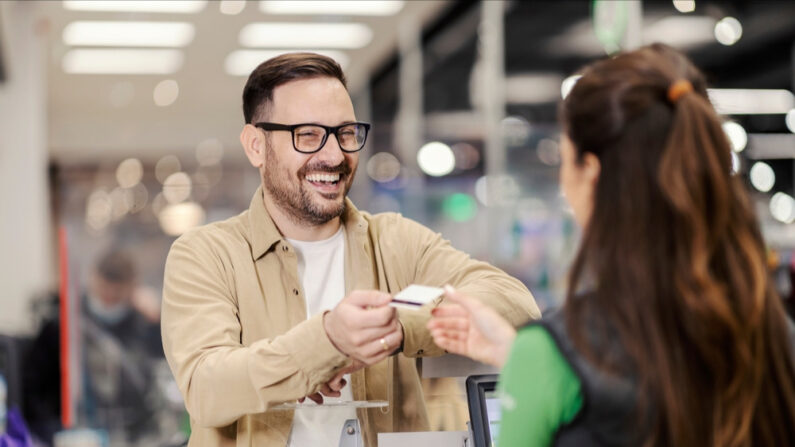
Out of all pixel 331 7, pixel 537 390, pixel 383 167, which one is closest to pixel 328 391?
pixel 537 390

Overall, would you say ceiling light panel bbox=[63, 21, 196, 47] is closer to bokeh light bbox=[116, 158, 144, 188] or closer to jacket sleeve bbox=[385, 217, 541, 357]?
bokeh light bbox=[116, 158, 144, 188]

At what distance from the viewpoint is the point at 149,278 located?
11586 mm

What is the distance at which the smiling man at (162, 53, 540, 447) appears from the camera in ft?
5.62

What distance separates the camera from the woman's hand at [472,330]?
145 cm

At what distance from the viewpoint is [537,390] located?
3.98ft

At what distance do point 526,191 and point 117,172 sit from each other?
8.77 meters

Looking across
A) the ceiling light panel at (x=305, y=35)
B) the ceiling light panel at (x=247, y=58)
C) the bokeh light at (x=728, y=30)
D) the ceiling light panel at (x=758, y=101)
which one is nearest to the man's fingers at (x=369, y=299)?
the ceiling light panel at (x=758, y=101)

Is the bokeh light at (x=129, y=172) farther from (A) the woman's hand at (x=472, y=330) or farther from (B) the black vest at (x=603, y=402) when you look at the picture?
(B) the black vest at (x=603, y=402)

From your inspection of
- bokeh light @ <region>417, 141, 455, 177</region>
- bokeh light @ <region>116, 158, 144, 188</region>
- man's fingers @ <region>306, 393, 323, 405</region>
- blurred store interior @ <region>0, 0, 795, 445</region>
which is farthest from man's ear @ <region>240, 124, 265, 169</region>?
bokeh light @ <region>116, 158, 144, 188</region>

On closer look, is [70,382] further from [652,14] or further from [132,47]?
[132,47]

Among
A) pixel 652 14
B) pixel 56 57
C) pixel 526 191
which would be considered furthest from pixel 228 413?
pixel 56 57

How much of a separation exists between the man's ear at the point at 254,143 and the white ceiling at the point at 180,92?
7.59 metres

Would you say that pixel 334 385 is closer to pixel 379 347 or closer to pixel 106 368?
pixel 379 347

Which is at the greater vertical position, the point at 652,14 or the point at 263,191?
the point at 652,14
